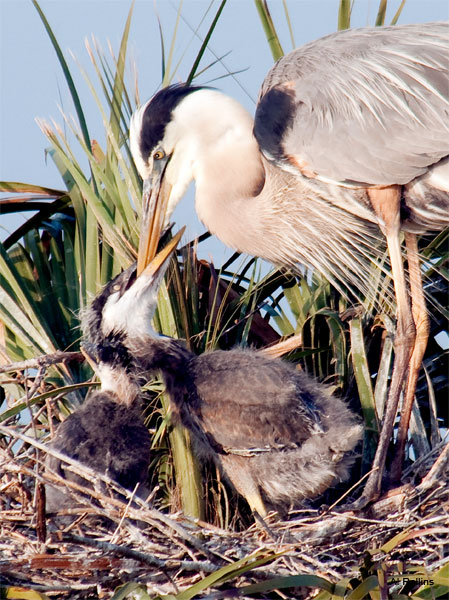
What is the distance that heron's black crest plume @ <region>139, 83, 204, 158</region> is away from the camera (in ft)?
14.5

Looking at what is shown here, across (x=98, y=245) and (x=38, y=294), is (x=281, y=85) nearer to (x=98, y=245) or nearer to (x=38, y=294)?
(x=98, y=245)

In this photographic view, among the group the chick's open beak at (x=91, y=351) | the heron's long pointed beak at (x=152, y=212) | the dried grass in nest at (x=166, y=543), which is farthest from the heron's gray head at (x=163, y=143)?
the dried grass in nest at (x=166, y=543)

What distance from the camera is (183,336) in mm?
4398

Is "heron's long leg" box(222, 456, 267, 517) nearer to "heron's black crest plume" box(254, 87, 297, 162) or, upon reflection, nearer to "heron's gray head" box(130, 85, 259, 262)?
"heron's gray head" box(130, 85, 259, 262)

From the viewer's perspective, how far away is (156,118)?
441 centimetres

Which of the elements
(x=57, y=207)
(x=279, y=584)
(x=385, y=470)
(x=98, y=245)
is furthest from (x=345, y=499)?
(x=57, y=207)

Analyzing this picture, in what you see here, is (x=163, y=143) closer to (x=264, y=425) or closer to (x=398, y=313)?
(x=398, y=313)

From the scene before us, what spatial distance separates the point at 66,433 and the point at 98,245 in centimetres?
96

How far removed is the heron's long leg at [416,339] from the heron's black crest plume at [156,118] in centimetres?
123

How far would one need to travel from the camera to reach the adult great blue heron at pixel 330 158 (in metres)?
4.16

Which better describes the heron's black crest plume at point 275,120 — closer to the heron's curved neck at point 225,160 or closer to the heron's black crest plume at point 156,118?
the heron's curved neck at point 225,160

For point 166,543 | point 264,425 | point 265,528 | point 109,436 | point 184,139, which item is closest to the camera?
point 265,528

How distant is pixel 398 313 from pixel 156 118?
→ 1381 mm

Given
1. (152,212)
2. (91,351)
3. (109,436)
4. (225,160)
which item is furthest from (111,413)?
(225,160)
